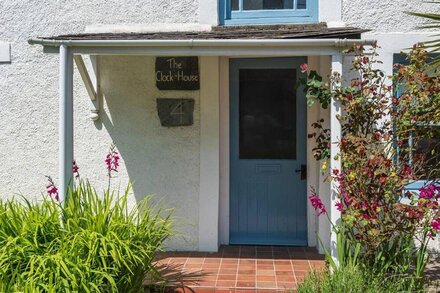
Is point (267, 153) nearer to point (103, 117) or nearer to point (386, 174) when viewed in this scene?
point (386, 174)

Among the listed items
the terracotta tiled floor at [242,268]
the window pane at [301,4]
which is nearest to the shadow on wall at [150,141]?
the terracotta tiled floor at [242,268]

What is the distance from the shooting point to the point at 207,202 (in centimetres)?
596

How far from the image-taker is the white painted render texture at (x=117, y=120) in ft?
19.5

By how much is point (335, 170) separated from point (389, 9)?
95.8 inches

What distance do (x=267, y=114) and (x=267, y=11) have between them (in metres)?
1.38

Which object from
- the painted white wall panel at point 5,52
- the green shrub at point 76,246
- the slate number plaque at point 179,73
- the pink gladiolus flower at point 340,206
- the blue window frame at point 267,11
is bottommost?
the green shrub at point 76,246

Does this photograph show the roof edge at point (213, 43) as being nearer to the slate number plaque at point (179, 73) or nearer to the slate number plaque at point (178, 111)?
the slate number plaque at point (179, 73)

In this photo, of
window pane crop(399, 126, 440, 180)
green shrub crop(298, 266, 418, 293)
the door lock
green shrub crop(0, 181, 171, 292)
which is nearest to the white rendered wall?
the door lock

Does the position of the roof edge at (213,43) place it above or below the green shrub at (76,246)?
above

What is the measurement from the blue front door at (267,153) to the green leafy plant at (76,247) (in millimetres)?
2026

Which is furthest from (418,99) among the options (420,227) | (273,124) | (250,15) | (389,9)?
(250,15)

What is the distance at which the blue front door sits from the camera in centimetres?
616

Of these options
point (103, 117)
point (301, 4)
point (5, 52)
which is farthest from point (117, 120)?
point (301, 4)

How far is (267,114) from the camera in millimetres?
6199
